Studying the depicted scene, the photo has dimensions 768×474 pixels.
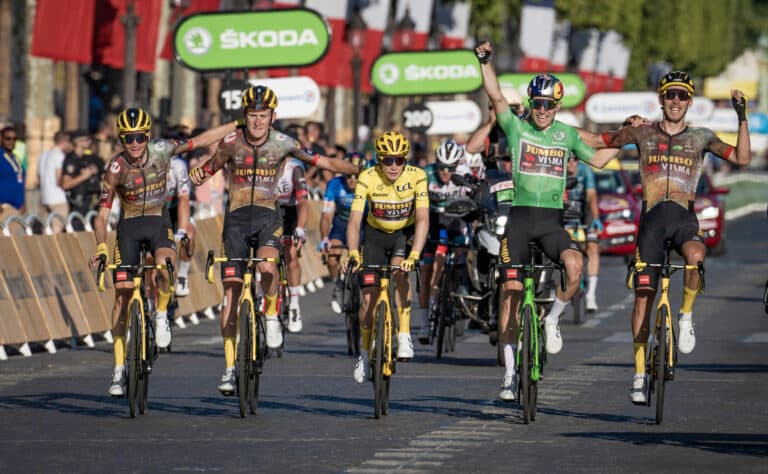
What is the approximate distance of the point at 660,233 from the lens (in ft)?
44.3

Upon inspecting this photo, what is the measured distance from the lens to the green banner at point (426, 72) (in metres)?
40.0

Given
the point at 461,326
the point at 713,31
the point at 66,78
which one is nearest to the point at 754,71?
the point at 713,31

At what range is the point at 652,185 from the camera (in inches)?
535

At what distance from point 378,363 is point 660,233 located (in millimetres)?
1871

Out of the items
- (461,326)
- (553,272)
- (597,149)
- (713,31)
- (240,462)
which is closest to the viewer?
(240,462)

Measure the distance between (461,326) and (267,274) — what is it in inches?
255

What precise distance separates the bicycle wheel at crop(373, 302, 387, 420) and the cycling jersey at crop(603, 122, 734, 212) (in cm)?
176

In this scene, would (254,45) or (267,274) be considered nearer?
(267,274)

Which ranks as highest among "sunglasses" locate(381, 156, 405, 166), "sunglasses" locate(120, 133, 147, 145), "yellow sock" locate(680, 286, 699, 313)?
"sunglasses" locate(120, 133, 147, 145)

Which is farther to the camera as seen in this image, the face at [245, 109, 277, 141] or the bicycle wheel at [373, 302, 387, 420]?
the face at [245, 109, 277, 141]

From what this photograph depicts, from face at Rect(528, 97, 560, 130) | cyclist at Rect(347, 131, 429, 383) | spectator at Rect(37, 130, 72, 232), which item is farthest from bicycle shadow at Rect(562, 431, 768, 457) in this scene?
spectator at Rect(37, 130, 72, 232)

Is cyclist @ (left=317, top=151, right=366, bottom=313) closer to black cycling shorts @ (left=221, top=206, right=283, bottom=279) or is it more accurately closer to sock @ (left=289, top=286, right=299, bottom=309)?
sock @ (left=289, top=286, right=299, bottom=309)

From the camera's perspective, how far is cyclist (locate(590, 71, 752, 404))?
44.0 feet

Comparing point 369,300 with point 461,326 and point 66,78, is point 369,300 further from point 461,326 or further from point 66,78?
point 66,78
